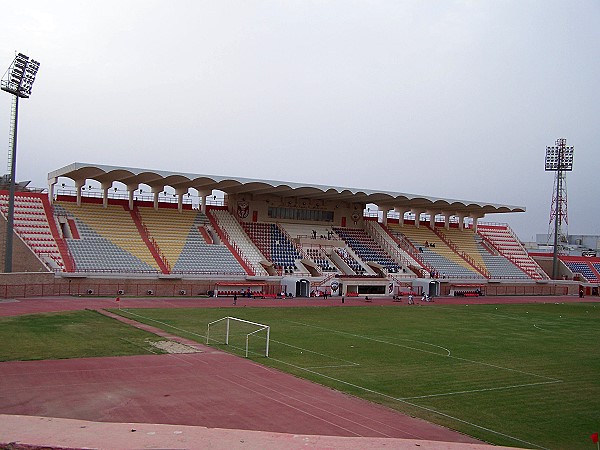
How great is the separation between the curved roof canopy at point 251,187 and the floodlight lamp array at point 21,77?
7.16m

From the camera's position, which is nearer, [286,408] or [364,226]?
[286,408]

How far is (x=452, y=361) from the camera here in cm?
2291

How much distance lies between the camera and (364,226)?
72375mm

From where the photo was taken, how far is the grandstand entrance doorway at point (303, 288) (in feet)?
174

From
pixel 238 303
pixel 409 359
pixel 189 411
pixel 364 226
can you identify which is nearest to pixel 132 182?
pixel 238 303

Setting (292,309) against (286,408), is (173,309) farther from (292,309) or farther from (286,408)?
(286,408)

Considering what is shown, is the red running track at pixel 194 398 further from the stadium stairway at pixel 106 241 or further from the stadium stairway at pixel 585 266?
the stadium stairway at pixel 585 266

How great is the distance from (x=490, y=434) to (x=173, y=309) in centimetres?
2665

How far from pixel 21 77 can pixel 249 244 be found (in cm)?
2502

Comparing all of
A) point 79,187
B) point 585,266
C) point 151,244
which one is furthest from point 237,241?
point 585,266

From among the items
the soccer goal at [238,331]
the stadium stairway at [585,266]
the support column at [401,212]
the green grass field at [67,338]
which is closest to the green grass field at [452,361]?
the soccer goal at [238,331]

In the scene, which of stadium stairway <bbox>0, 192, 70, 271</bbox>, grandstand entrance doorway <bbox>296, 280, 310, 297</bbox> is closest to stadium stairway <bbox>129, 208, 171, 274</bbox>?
stadium stairway <bbox>0, 192, 70, 271</bbox>

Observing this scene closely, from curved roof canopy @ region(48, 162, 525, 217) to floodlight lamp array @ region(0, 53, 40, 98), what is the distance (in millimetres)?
7162

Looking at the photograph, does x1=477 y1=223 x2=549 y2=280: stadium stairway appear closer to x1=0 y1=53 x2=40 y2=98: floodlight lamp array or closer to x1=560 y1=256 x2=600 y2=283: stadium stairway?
x1=560 y1=256 x2=600 y2=283: stadium stairway
